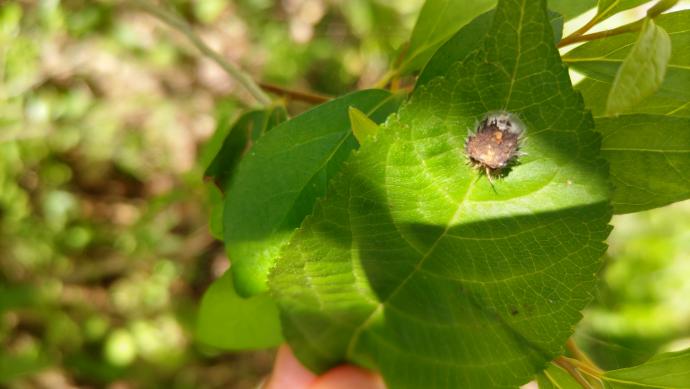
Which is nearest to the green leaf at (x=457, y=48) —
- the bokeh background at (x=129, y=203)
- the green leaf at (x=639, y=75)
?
the green leaf at (x=639, y=75)

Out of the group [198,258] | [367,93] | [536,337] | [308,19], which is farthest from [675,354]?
[308,19]

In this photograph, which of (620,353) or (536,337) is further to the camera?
(620,353)

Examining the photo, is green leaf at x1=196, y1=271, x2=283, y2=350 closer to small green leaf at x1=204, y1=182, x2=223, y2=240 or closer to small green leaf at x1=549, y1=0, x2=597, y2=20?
small green leaf at x1=204, y1=182, x2=223, y2=240

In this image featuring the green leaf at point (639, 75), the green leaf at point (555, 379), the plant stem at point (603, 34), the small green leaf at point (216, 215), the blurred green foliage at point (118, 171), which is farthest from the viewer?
the blurred green foliage at point (118, 171)

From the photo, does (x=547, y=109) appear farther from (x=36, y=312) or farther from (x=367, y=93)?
(x=36, y=312)

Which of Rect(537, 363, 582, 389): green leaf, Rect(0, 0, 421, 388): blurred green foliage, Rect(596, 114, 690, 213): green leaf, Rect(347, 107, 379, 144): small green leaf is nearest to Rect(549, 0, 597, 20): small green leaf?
Rect(596, 114, 690, 213): green leaf

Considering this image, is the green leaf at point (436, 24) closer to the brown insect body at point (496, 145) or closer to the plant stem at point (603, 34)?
the plant stem at point (603, 34)

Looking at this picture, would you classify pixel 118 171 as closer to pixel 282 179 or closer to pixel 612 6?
pixel 282 179
